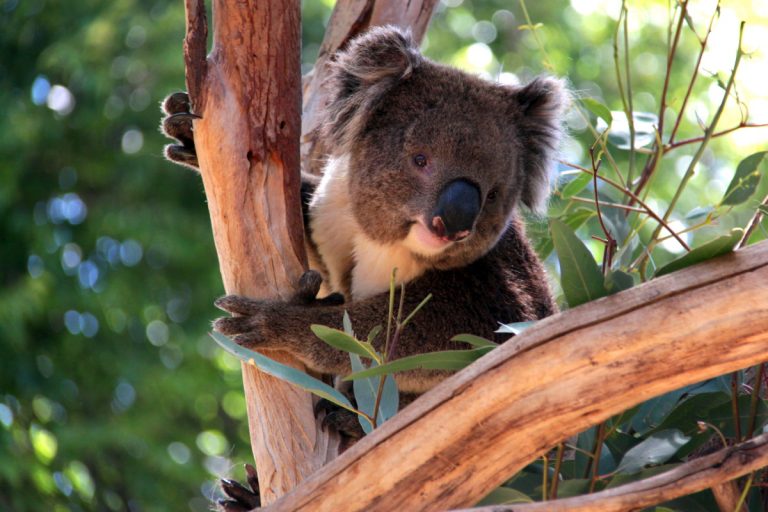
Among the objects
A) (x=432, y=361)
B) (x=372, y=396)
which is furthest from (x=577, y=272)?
(x=372, y=396)

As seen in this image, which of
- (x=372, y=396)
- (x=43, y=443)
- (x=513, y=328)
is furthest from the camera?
(x=43, y=443)

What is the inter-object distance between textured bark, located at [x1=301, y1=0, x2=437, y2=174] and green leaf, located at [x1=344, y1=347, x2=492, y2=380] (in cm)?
142

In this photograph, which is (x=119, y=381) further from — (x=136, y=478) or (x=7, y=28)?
(x=7, y=28)

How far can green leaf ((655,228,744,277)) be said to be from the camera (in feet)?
5.27

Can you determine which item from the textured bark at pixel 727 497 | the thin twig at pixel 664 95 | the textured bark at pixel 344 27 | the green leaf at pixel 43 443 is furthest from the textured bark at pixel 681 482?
the green leaf at pixel 43 443

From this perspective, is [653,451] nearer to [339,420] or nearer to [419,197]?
[339,420]

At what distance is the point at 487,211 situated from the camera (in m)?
2.78

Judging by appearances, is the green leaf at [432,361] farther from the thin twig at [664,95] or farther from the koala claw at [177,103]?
the koala claw at [177,103]

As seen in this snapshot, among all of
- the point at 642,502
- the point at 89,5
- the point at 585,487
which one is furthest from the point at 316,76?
the point at 89,5

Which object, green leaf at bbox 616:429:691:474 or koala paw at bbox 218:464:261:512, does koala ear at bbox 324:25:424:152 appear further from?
green leaf at bbox 616:429:691:474

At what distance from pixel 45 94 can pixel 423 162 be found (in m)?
5.75

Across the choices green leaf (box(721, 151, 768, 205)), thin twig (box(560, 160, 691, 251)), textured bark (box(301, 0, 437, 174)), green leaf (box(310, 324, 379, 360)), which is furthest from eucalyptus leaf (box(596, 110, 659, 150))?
green leaf (box(310, 324, 379, 360))

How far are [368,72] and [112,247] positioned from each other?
5242 millimetres

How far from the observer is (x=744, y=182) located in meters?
2.45
